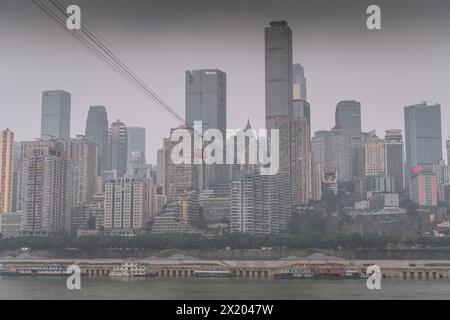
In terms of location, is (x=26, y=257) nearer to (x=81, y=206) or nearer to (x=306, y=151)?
(x=81, y=206)

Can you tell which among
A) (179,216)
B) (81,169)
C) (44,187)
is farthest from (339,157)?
(44,187)

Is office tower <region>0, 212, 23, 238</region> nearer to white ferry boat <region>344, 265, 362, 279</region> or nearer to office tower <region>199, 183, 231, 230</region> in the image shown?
office tower <region>199, 183, 231, 230</region>

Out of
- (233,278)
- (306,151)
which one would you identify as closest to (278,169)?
(306,151)

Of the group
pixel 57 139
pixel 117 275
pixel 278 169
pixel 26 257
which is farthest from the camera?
pixel 278 169

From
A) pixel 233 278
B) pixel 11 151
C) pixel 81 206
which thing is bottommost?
pixel 233 278

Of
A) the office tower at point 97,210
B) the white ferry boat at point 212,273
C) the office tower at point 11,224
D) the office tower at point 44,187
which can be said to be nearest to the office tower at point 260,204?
the white ferry boat at point 212,273

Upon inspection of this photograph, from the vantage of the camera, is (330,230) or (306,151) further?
(306,151)

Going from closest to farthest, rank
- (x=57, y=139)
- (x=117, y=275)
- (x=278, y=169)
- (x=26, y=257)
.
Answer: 1. (x=117, y=275)
2. (x=26, y=257)
3. (x=57, y=139)
4. (x=278, y=169)
